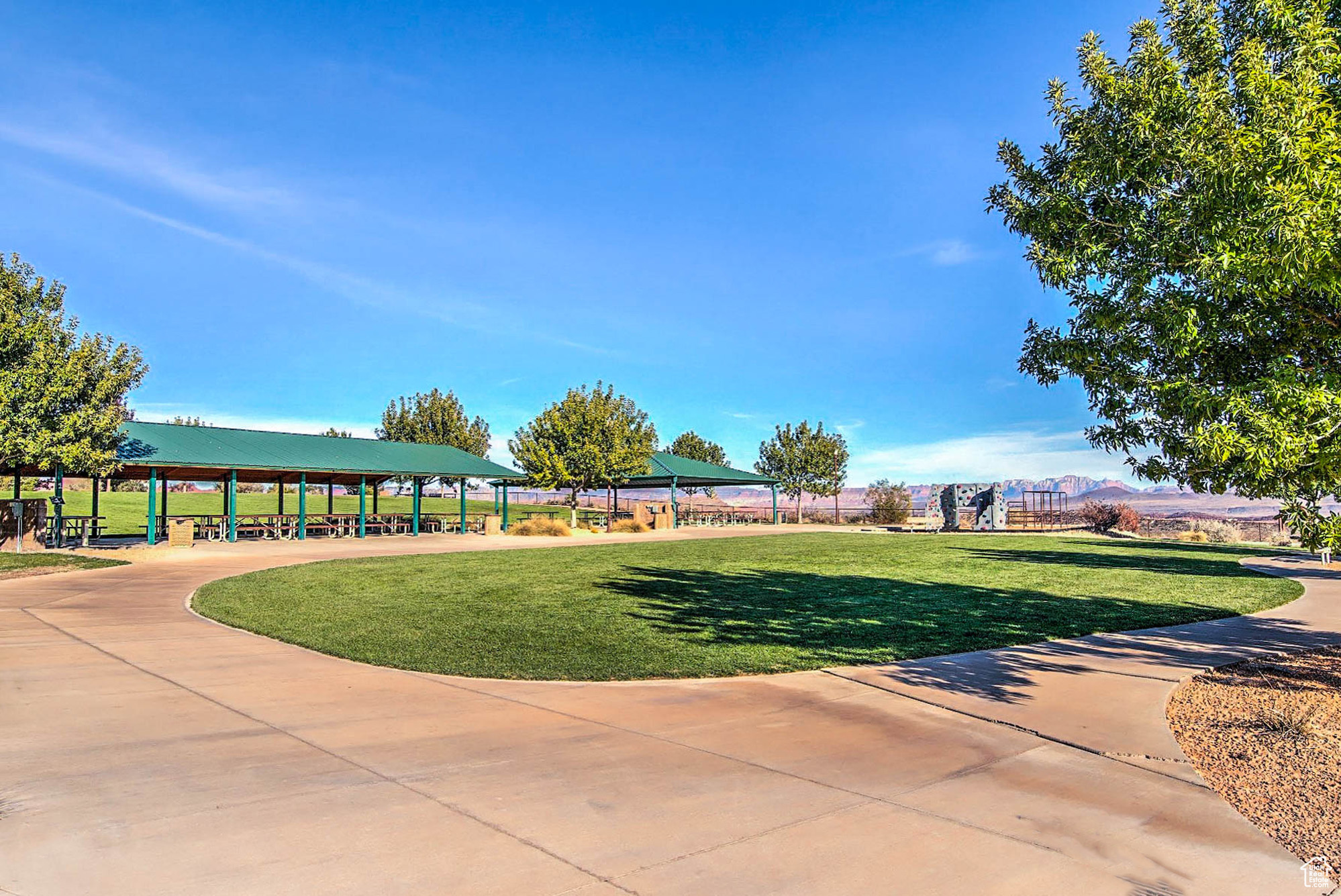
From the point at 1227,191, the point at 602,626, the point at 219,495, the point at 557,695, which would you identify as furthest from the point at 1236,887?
the point at 219,495

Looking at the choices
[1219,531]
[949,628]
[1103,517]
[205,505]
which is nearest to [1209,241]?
[949,628]

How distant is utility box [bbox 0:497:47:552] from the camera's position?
2245cm

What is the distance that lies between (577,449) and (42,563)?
23063mm

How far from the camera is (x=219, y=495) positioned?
78062 mm

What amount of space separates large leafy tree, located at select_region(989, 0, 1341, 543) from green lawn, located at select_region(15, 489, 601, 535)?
41026mm

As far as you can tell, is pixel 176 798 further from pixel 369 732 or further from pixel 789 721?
pixel 789 721

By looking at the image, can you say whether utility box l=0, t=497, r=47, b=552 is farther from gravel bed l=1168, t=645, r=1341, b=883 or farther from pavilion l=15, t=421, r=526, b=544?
gravel bed l=1168, t=645, r=1341, b=883

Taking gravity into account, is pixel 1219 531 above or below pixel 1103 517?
below

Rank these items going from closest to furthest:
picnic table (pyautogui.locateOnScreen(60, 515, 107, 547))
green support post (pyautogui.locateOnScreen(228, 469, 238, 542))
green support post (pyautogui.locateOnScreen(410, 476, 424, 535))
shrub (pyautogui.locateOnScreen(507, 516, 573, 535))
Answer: picnic table (pyautogui.locateOnScreen(60, 515, 107, 547))
green support post (pyautogui.locateOnScreen(228, 469, 238, 542))
green support post (pyautogui.locateOnScreen(410, 476, 424, 535))
shrub (pyautogui.locateOnScreen(507, 516, 573, 535))

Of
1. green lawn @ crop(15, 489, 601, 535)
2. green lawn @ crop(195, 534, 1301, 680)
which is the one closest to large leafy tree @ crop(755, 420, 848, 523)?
green lawn @ crop(15, 489, 601, 535)

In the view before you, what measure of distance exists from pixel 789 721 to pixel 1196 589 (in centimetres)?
1182

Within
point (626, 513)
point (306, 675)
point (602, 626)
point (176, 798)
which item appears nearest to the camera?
point (176, 798)

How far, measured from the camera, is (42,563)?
1847 cm

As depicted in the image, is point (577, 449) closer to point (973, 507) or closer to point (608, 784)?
point (973, 507)
